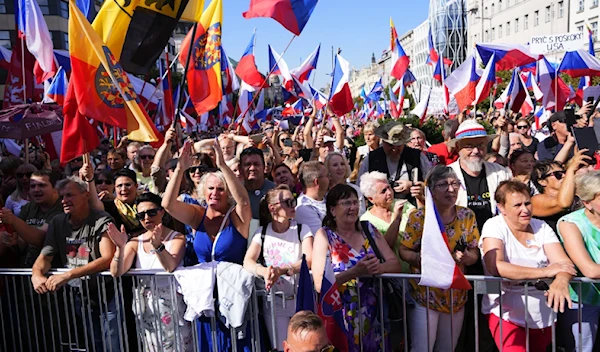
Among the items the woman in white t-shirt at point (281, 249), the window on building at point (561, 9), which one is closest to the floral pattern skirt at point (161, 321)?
the woman in white t-shirt at point (281, 249)

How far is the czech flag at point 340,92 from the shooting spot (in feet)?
35.6

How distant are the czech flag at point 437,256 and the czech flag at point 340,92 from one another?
24.5ft

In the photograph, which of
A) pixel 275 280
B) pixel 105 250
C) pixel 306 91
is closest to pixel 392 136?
pixel 275 280

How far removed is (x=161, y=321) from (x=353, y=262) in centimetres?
158

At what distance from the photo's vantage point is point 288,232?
3938 millimetres

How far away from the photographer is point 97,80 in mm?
Answer: 5109

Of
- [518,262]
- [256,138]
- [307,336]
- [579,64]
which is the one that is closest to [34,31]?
[256,138]

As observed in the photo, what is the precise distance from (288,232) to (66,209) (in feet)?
6.07

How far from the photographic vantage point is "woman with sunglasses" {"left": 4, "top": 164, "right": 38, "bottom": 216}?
606 centimetres

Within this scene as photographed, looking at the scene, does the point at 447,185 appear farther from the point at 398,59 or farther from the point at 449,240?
the point at 398,59

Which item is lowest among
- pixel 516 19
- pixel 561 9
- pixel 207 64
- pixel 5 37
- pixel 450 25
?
pixel 207 64

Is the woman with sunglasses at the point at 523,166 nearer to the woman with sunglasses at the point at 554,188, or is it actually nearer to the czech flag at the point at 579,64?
the woman with sunglasses at the point at 554,188

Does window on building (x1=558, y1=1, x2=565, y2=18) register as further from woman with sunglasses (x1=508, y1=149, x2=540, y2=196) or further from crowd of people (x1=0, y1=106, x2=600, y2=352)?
crowd of people (x1=0, y1=106, x2=600, y2=352)

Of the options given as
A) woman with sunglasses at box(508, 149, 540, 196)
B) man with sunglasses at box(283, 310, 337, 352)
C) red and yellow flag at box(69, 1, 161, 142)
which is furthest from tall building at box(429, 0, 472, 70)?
man with sunglasses at box(283, 310, 337, 352)
